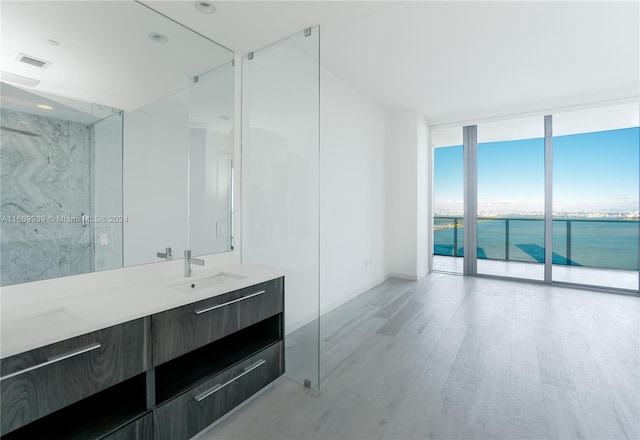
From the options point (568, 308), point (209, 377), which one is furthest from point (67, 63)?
point (568, 308)

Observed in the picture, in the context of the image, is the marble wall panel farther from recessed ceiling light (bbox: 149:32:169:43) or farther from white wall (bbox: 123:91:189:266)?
recessed ceiling light (bbox: 149:32:169:43)

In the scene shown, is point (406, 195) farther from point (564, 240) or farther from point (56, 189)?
point (56, 189)

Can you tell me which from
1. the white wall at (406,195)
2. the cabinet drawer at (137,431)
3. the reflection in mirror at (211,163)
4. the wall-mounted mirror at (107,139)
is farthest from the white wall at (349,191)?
the cabinet drawer at (137,431)

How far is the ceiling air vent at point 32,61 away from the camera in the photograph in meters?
1.49

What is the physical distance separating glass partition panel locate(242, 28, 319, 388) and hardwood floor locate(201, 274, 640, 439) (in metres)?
0.39

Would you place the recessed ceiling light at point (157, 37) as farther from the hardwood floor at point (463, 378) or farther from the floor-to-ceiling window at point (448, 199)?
the floor-to-ceiling window at point (448, 199)

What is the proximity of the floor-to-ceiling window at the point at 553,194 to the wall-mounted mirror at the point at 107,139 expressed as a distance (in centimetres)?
471

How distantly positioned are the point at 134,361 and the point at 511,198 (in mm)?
5865

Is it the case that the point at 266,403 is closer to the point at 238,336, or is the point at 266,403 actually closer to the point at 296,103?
the point at 238,336

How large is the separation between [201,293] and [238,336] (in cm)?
65

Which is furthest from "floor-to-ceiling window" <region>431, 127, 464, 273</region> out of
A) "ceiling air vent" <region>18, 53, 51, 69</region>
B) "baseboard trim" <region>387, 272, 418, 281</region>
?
"ceiling air vent" <region>18, 53, 51, 69</region>

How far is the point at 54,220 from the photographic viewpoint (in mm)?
1567

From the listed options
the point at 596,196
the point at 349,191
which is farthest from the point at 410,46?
the point at 596,196

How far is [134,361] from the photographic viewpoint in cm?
136
